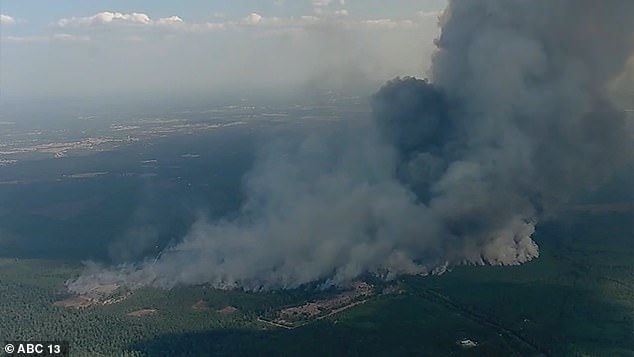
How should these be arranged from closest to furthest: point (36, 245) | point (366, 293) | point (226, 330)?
point (226, 330)
point (366, 293)
point (36, 245)

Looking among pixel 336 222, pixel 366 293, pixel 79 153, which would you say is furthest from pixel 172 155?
pixel 366 293

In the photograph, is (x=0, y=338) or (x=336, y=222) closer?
(x=0, y=338)

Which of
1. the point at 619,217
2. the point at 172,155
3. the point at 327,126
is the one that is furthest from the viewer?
the point at 172,155

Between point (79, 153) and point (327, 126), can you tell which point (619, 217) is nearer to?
point (327, 126)

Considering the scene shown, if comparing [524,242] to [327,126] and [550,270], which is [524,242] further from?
[327,126]

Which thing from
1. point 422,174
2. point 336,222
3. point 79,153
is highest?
point 422,174

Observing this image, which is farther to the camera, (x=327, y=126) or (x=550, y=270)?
(x=327, y=126)

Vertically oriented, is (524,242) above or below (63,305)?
above

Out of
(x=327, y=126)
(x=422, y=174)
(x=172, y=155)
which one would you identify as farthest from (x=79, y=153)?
(x=422, y=174)

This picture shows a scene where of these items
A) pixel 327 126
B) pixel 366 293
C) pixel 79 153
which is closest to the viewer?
pixel 366 293
